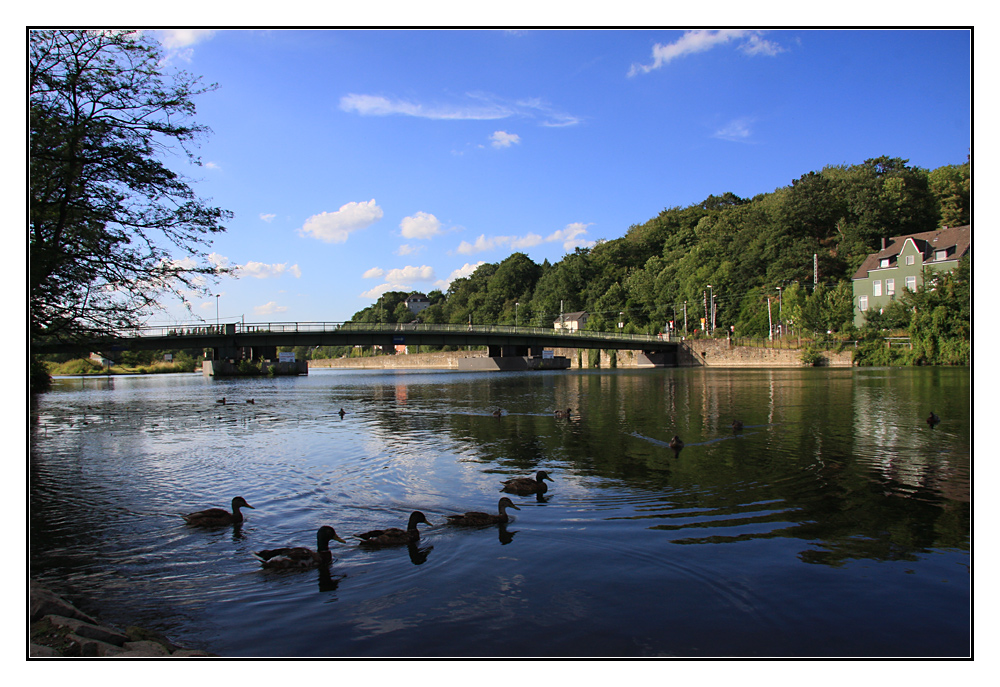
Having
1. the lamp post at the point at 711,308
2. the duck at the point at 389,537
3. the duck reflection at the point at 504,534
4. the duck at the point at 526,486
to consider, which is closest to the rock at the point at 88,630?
the duck at the point at 389,537

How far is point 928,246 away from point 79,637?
85044 mm

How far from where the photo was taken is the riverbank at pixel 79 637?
5570mm

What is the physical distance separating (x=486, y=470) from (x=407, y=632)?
8.82 m

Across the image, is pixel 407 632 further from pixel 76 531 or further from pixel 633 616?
pixel 76 531

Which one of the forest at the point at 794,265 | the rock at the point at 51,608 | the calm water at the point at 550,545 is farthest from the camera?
the forest at the point at 794,265

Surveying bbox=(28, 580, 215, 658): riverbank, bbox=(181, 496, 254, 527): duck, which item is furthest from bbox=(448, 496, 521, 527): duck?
bbox=(28, 580, 215, 658): riverbank

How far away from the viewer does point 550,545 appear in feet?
29.8

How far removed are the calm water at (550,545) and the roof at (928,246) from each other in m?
52.1

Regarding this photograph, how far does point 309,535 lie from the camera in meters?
9.89

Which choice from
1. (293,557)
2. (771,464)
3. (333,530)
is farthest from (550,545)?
(771,464)

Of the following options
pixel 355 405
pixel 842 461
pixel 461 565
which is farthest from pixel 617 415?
pixel 461 565

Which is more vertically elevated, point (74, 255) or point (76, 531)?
point (74, 255)

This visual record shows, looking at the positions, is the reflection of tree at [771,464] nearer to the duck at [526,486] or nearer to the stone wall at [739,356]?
the duck at [526,486]

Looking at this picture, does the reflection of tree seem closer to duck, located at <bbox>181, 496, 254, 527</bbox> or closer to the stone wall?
duck, located at <bbox>181, 496, 254, 527</bbox>
